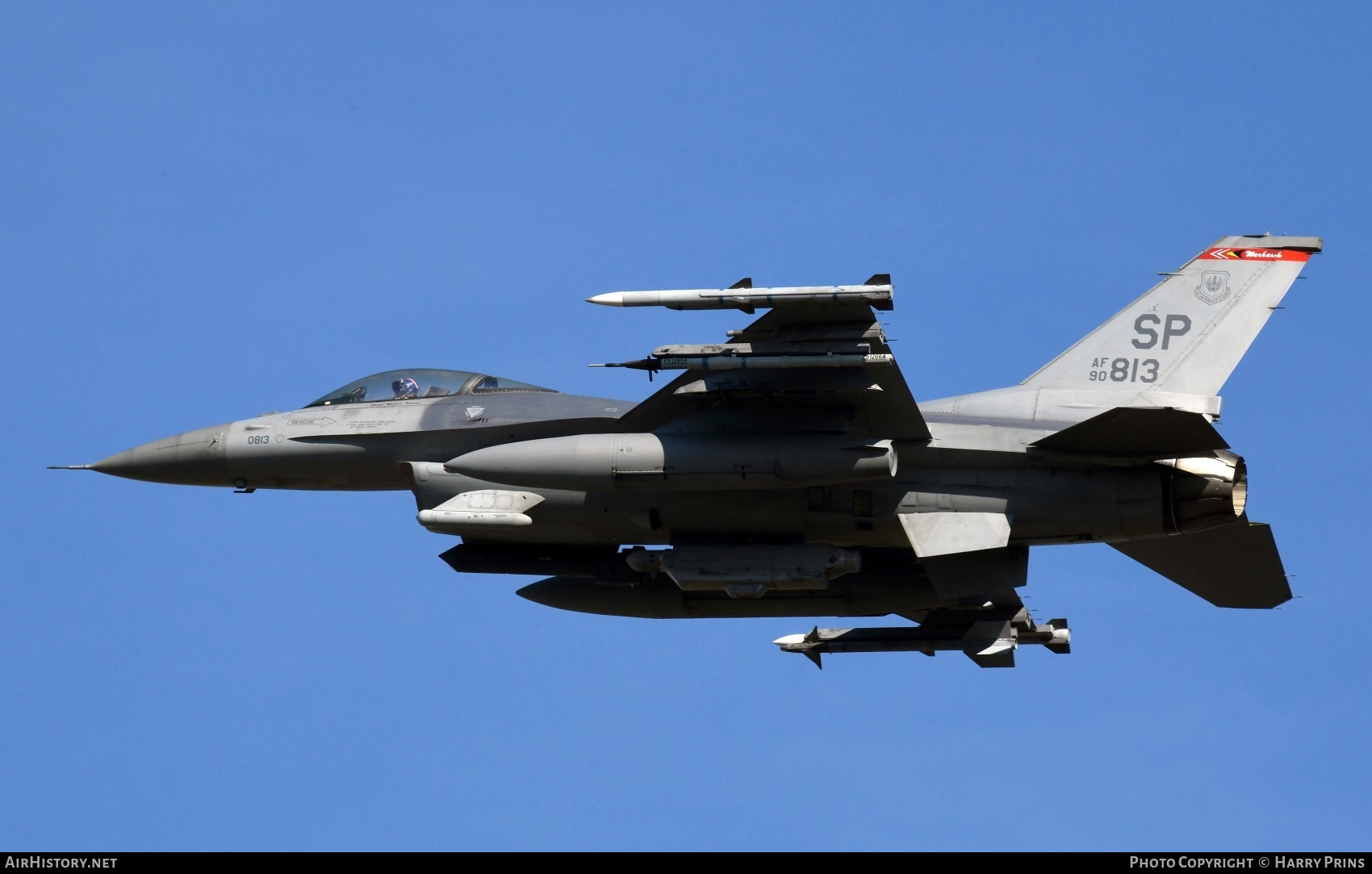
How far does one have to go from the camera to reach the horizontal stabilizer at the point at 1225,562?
22281 mm

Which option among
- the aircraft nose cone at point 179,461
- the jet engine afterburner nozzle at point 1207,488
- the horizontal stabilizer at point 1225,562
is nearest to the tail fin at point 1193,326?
the jet engine afterburner nozzle at point 1207,488

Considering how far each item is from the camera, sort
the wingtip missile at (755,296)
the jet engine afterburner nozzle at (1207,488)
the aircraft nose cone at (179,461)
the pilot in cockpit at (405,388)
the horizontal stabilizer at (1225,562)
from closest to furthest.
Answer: the wingtip missile at (755,296), the jet engine afterburner nozzle at (1207,488), the horizontal stabilizer at (1225,562), the pilot in cockpit at (405,388), the aircraft nose cone at (179,461)

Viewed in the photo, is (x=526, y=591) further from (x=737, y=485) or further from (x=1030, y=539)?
(x=1030, y=539)

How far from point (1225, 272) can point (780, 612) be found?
662 cm

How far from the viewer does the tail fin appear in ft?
70.4

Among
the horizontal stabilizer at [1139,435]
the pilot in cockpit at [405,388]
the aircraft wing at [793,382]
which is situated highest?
the pilot in cockpit at [405,388]

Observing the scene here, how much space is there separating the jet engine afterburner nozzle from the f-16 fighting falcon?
27mm

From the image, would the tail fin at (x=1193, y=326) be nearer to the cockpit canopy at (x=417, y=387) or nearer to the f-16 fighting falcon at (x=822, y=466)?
the f-16 fighting falcon at (x=822, y=466)

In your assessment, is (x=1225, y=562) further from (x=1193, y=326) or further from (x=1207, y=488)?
(x=1193, y=326)

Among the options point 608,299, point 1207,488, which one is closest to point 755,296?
point 608,299

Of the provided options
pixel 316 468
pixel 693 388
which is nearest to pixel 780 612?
pixel 693 388

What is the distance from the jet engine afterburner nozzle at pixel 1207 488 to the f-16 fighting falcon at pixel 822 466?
0.03 m

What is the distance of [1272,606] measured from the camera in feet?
75.3
